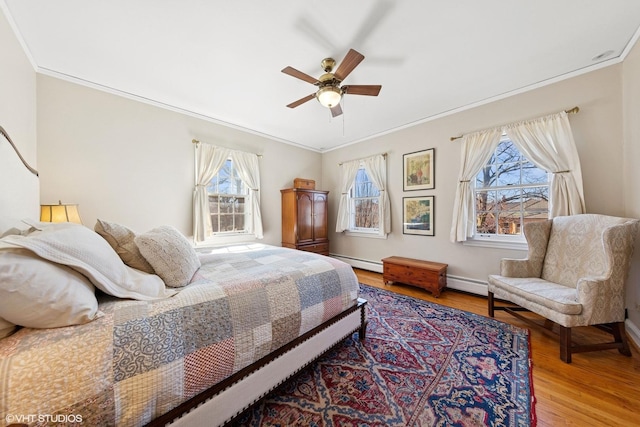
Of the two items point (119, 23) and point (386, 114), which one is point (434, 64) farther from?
point (119, 23)

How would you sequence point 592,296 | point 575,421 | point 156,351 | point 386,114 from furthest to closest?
point 386,114 → point 592,296 → point 575,421 → point 156,351

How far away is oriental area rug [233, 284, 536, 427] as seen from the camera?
1324mm

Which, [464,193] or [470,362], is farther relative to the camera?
[464,193]

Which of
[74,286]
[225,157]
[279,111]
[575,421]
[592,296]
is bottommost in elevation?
[575,421]

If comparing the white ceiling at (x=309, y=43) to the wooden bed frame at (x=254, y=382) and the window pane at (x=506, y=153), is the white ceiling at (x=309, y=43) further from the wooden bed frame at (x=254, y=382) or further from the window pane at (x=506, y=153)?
the wooden bed frame at (x=254, y=382)

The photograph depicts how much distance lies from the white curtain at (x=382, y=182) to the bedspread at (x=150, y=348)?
9.09 ft

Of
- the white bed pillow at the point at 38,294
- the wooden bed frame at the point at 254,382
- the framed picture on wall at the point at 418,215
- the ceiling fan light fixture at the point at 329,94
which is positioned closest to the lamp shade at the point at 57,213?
the white bed pillow at the point at 38,294

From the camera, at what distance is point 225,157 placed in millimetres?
3654

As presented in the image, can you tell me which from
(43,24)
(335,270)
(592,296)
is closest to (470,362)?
(592,296)

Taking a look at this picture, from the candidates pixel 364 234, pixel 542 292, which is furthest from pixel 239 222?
pixel 542 292

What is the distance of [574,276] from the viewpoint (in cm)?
217

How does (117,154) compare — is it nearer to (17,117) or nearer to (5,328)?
(17,117)

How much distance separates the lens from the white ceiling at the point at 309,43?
1693mm

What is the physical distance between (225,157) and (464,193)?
377 cm
